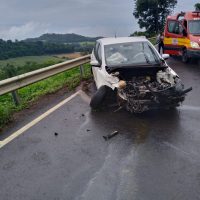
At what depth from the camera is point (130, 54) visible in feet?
→ 31.2

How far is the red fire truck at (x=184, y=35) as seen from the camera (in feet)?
50.5

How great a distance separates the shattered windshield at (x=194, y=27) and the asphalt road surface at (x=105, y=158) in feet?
28.4

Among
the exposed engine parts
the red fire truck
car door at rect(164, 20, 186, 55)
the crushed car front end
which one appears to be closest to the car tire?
the crushed car front end

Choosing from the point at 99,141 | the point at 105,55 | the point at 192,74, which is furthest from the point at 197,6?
the point at 99,141

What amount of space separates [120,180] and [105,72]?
445 centimetres

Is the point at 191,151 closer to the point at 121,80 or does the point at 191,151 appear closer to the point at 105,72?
the point at 121,80

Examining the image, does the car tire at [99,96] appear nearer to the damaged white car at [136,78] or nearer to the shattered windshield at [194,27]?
the damaged white car at [136,78]

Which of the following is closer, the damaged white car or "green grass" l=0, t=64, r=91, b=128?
the damaged white car

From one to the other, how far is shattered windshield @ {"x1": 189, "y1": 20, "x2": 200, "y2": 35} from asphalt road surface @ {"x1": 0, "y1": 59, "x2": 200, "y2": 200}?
28.4 ft

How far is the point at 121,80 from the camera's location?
8.12 m

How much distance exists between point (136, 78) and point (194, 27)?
8879mm

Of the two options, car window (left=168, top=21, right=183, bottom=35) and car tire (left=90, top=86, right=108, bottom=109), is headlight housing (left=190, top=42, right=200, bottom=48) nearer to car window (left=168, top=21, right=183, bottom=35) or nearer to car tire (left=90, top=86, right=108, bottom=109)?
car window (left=168, top=21, right=183, bottom=35)

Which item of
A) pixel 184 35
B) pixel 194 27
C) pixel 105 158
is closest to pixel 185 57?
pixel 184 35

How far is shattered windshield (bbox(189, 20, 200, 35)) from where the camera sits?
16.0 meters
